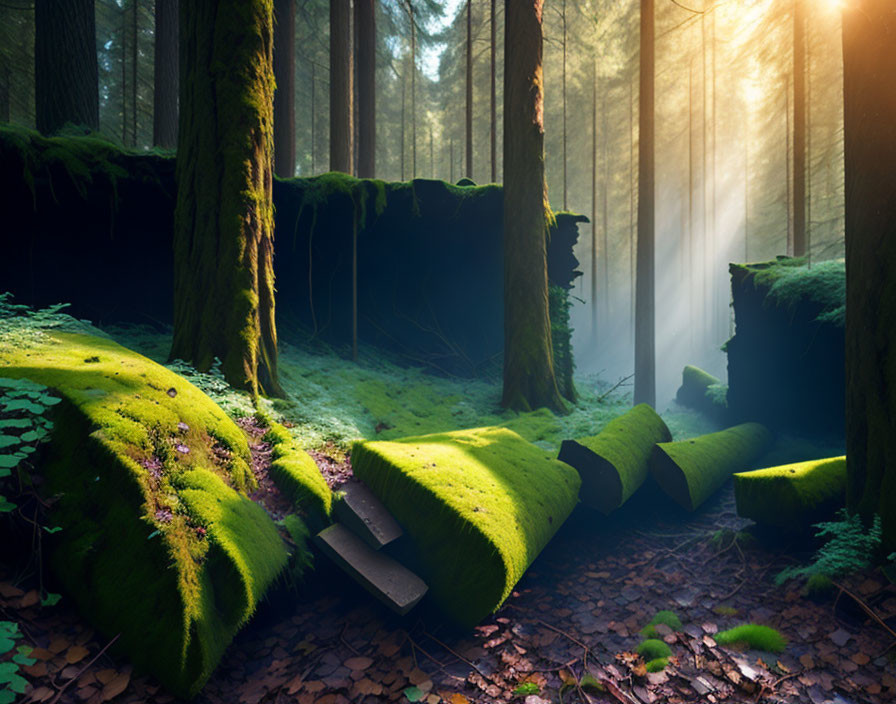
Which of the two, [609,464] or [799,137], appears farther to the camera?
[799,137]

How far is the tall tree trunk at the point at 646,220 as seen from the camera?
11.9 metres

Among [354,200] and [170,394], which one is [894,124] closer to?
[170,394]

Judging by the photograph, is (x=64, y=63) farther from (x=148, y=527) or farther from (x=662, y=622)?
(x=662, y=622)

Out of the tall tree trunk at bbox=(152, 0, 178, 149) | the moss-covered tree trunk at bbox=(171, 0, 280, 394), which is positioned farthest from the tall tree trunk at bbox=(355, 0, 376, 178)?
the moss-covered tree trunk at bbox=(171, 0, 280, 394)

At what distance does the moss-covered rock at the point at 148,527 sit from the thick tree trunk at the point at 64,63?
895cm

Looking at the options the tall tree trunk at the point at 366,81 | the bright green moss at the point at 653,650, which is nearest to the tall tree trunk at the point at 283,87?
the tall tree trunk at the point at 366,81

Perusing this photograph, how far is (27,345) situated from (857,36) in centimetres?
741

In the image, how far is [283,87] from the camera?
11891mm

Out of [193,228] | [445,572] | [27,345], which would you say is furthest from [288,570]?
[193,228]

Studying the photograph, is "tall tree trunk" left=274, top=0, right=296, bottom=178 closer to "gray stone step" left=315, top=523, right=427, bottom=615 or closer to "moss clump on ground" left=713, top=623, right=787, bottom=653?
"gray stone step" left=315, top=523, right=427, bottom=615

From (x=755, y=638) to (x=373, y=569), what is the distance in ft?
9.02

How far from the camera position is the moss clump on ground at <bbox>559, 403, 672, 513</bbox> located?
5.19 m

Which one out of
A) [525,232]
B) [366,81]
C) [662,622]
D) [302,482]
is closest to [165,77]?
[366,81]

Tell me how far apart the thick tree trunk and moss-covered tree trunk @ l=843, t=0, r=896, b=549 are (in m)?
12.6
